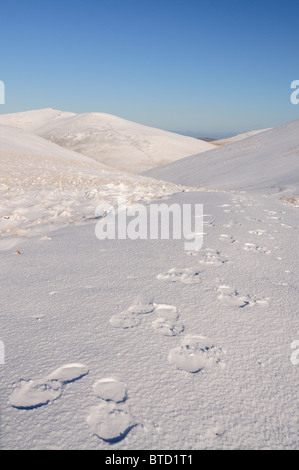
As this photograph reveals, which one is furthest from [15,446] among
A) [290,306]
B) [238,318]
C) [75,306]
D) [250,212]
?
[250,212]

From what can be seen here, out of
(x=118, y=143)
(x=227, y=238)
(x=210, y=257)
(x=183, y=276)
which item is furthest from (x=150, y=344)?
(x=118, y=143)

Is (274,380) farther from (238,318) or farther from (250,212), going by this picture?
(250,212)

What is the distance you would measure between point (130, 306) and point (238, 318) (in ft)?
2.59

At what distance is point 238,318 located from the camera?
2.30m

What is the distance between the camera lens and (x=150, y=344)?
6.53 ft

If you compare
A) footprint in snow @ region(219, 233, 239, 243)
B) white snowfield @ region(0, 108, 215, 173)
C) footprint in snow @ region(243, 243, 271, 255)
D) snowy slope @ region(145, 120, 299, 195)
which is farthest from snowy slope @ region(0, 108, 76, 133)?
footprint in snow @ region(243, 243, 271, 255)

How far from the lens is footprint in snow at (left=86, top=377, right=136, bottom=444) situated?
1418 millimetres

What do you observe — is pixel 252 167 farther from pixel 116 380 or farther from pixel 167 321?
pixel 116 380

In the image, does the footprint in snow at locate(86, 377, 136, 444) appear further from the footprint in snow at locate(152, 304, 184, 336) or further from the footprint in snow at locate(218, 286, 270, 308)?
the footprint in snow at locate(218, 286, 270, 308)

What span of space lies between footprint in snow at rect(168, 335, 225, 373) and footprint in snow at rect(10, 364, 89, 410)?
1.71 feet

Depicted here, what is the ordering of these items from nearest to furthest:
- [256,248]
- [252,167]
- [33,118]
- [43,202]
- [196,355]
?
[196,355]
[256,248]
[43,202]
[252,167]
[33,118]

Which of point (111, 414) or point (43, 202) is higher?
point (43, 202)

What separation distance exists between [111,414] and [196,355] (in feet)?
2.03

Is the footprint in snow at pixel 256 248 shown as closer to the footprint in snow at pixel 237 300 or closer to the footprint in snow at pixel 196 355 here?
the footprint in snow at pixel 237 300
